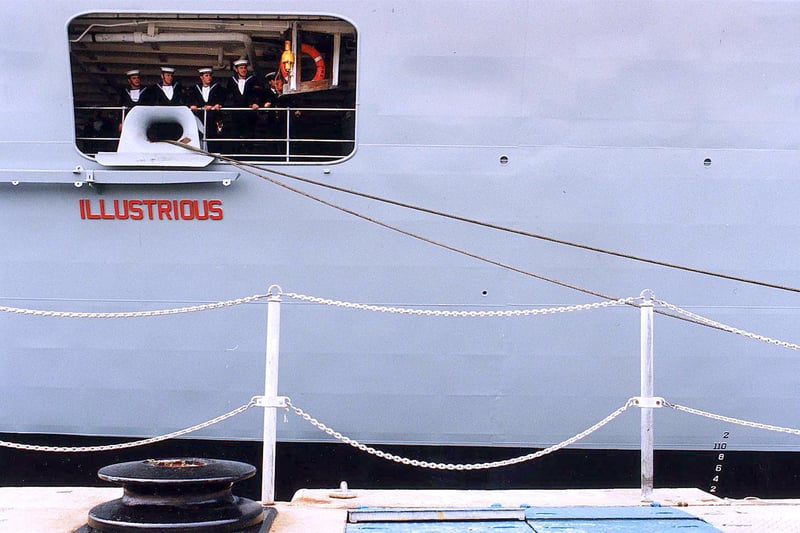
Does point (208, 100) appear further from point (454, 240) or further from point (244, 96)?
point (454, 240)

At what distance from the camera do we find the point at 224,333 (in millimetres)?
5539

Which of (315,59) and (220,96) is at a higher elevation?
(315,59)

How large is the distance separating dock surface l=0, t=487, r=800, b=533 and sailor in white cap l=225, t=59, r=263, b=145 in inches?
143

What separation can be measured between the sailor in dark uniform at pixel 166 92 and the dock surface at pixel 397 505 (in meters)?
3.69

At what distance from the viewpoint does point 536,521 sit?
10.6 feet

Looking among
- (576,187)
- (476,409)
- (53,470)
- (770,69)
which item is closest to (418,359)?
(476,409)

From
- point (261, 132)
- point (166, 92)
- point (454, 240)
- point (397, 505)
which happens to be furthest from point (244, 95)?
point (397, 505)

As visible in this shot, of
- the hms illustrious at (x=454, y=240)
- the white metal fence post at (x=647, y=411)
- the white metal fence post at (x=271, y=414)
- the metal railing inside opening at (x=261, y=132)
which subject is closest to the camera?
the white metal fence post at (x=271, y=414)

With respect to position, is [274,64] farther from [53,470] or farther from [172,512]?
[172,512]

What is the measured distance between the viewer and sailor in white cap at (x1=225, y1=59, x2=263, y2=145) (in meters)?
6.30

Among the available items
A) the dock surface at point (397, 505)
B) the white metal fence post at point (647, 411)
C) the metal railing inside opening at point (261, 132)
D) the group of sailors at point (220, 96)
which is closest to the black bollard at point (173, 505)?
the dock surface at point (397, 505)

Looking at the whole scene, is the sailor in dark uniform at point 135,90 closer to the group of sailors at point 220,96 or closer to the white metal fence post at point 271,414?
the group of sailors at point 220,96

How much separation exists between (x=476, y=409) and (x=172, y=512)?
2958 millimetres

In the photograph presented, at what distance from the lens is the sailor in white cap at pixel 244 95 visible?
248 inches
